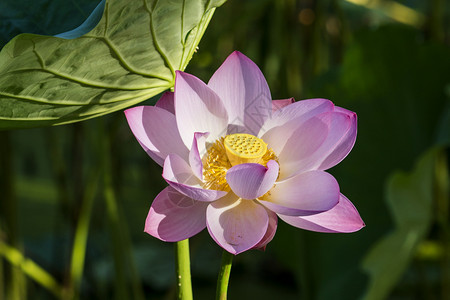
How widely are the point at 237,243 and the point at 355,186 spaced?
94 centimetres

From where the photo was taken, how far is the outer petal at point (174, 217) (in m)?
0.24

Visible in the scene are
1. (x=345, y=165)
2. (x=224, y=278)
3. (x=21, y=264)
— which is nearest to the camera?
(x=224, y=278)

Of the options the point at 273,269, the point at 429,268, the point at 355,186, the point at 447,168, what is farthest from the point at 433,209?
the point at 273,269

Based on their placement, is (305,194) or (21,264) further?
(21,264)

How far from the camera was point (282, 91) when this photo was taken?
40.4 inches

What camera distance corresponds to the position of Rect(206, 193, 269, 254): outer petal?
0.77 ft

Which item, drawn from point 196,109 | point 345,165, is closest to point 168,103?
point 196,109

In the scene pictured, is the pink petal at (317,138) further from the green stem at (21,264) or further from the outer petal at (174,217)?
the green stem at (21,264)

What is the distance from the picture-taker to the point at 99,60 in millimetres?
Result: 301

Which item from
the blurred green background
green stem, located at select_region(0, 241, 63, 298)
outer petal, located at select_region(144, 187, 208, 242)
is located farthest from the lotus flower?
green stem, located at select_region(0, 241, 63, 298)

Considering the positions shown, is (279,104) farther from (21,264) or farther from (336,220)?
(21,264)

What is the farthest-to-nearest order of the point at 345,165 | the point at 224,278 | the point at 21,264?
the point at 345,165 < the point at 21,264 < the point at 224,278

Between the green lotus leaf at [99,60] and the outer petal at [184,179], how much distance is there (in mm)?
78

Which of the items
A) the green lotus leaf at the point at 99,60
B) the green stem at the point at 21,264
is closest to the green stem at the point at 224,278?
the green lotus leaf at the point at 99,60
